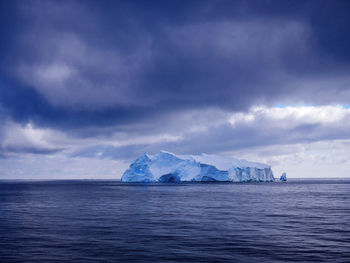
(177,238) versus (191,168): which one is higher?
(191,168)

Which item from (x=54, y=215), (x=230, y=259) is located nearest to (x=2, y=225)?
(x=54, y=215)

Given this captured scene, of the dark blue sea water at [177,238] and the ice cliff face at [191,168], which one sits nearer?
the dark blue sea water at [177,238]

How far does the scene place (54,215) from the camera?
72.9 feet

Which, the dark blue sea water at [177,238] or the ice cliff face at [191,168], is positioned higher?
the ice cliff face at [191,168]

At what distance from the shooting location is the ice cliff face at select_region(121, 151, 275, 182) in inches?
3339

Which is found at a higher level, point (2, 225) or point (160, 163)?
point (160, 163)

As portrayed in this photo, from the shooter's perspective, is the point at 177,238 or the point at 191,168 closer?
the point at 177,238

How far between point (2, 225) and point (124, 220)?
22.8 feet

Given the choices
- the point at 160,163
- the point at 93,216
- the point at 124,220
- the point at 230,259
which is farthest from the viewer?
the point at 160,163

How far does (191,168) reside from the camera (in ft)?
285

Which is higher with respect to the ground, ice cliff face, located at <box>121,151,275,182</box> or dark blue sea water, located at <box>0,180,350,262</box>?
ice cliff face, located at <box>121,151,275,182</box>

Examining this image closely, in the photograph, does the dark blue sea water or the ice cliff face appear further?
the ice cliff face

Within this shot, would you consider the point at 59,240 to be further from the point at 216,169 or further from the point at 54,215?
the point at 216,169

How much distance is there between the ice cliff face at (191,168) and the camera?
8481 centimetres
